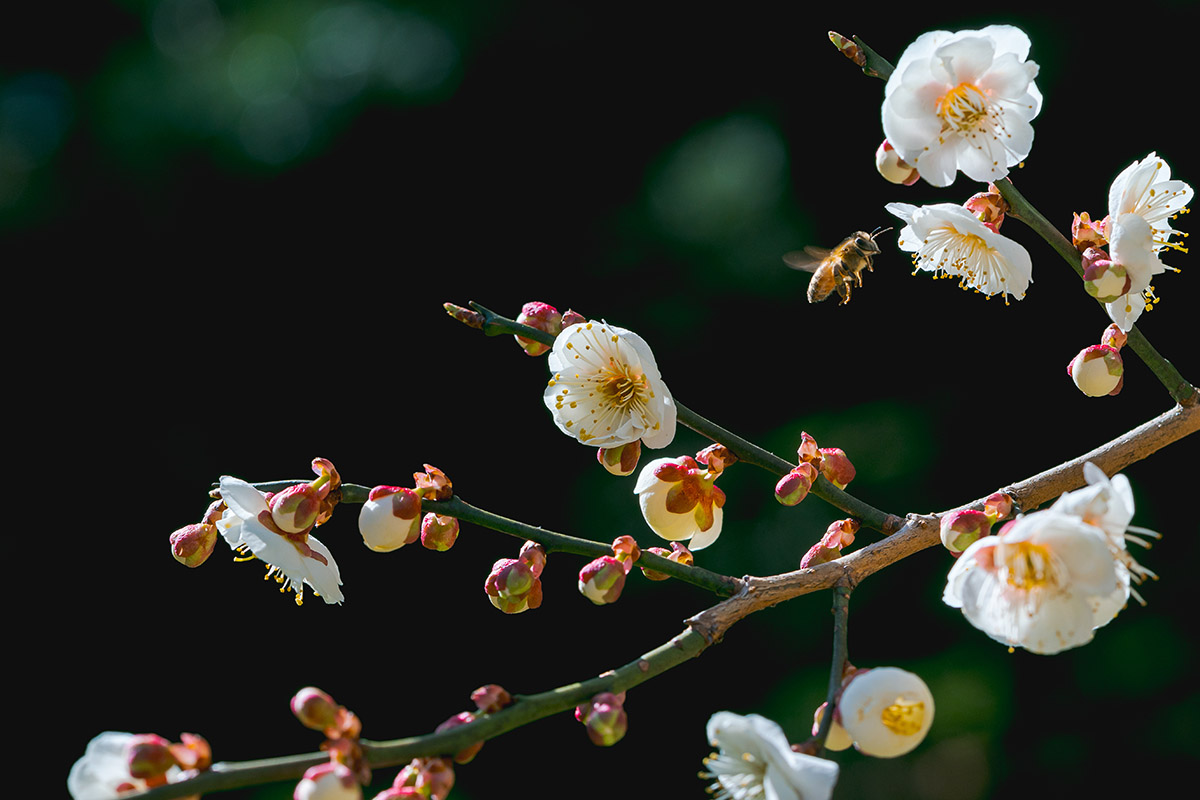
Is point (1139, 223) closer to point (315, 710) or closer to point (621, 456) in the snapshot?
point (621, 456)

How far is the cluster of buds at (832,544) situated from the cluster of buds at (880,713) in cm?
15

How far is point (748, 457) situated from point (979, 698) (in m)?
1.78

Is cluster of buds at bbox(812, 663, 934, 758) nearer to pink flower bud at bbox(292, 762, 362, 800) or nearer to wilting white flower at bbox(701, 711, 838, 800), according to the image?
wilting white flower at bbox(701, 711, 838, 800)

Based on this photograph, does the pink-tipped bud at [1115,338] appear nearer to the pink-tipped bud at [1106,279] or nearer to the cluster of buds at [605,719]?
the pink-tipped bud at [1106,279]

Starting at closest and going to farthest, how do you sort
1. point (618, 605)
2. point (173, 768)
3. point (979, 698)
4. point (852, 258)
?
1. point (173, 768)
2. point (852, 258)
3. point (979, 698)
4. point (618, 605)

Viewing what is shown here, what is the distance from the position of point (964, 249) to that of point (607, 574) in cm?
44

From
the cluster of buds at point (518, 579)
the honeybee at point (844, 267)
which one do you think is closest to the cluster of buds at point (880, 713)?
the cluster of buds at point (518, 579)

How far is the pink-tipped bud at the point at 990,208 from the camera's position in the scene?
2.56 feet

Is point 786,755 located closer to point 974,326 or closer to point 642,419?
point 642,419

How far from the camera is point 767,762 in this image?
584 mm

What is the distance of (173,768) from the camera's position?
53 centimetres

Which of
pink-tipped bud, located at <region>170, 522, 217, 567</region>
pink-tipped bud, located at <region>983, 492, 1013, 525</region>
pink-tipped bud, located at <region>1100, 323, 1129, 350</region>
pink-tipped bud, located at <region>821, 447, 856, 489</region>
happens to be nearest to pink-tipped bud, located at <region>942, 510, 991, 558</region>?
pink-tipped bud, located at <region>983, 492, 1013, 525</region>

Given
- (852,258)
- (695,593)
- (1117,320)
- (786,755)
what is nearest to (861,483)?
(695,593)

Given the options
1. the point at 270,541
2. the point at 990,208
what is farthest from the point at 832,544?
the point at 270,541
